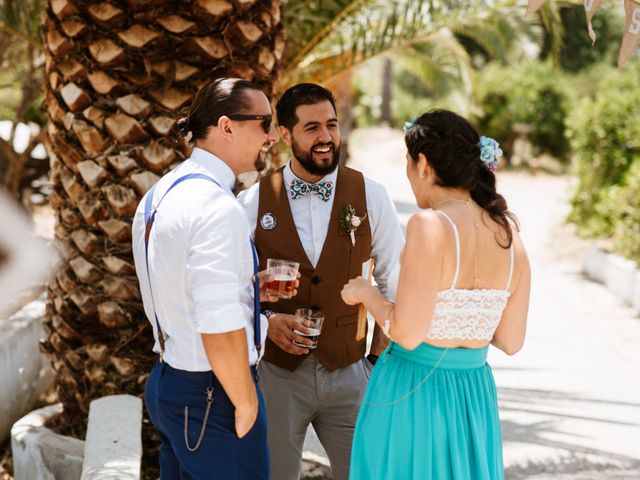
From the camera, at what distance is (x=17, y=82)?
1265 centimetres

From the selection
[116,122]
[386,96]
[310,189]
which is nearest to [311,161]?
[310,189]

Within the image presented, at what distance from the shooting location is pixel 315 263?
10.4 feet

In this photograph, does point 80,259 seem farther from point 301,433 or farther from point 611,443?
point 611,443

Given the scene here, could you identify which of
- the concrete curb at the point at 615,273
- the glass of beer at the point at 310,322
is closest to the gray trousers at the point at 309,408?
the glass of beer at the point at 310,322

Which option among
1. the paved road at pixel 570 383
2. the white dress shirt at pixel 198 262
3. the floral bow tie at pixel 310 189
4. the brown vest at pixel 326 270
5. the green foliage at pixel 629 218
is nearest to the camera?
the white dress shirt at pixel 198 262

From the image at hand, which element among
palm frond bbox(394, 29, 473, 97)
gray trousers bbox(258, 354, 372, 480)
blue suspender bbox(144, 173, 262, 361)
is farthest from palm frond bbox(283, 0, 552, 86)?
blue suspender bbox(144, 173, 262, 361)

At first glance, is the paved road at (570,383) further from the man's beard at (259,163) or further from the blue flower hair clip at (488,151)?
the man's beard at (259,163)

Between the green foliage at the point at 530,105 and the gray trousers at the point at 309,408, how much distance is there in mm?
22805

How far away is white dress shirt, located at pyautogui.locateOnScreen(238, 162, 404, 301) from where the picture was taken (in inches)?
127

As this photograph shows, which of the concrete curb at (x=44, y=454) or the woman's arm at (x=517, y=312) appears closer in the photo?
the woman's arm at (x=517, y=312)

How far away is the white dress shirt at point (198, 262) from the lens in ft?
7.47

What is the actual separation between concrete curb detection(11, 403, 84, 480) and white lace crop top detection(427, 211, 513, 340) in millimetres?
2044

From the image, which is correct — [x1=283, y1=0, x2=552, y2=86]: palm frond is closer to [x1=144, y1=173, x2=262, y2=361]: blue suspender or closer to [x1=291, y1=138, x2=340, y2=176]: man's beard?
[x1=291, y1=138, x2=340, y2=176]: man's beard

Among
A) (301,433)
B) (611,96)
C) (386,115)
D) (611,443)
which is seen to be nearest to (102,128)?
(301,433)
